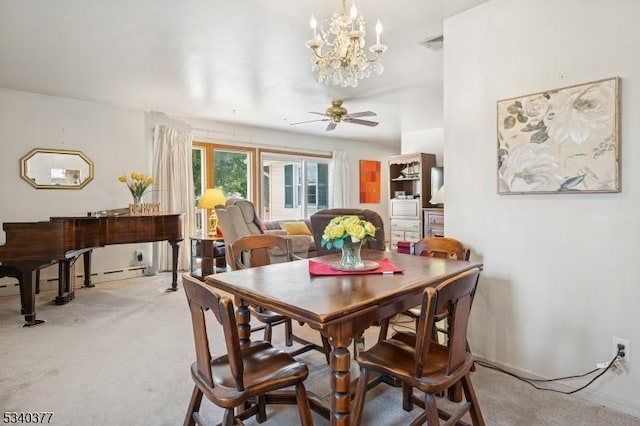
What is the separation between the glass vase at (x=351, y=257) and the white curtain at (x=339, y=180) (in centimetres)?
633

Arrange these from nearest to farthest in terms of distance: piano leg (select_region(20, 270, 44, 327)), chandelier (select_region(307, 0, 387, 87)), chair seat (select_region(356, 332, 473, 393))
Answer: chair seat (select_region(356, 332, 473, 393)) < chandelier (select_region(307, 0, 387, 87)) < piano leg (select_region(20, 270, 44, 327))

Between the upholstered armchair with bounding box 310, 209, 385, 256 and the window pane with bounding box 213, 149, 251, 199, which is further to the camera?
the window pane with bounding box 213, 149, 251, 199

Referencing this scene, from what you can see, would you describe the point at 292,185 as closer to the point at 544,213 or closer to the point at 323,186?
the point at 323,186

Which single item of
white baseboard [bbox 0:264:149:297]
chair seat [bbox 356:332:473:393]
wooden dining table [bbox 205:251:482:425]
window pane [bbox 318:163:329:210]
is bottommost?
white baseboard [bbox 0:264:149:297]

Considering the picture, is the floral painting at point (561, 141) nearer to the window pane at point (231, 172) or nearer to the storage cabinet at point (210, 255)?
the storage cabinet at point (210, 255)

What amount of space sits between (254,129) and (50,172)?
11.0 feet

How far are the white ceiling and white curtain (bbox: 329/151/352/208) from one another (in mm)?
2721

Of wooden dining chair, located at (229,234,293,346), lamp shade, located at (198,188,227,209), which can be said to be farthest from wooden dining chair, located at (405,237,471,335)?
lamp shade, located at (198,188,227,209)

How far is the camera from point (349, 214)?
3.65 meters

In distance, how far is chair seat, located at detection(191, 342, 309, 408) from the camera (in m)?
1.34

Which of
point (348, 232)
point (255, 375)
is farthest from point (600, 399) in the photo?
point (255, 375)

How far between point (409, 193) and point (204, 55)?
18.4ft

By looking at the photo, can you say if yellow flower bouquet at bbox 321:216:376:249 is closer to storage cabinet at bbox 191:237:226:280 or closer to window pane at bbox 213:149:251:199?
storage cabinet at bbox 191:237:226:280

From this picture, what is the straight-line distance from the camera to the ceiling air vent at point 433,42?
10.2ft
